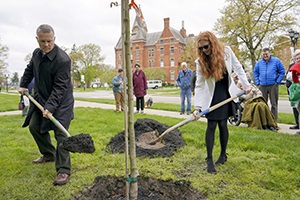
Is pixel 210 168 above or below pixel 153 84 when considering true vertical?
below

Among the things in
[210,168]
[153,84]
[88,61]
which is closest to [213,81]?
[210,168]

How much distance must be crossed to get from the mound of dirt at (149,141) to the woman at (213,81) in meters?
1.03

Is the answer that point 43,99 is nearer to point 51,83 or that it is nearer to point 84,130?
point 51,83

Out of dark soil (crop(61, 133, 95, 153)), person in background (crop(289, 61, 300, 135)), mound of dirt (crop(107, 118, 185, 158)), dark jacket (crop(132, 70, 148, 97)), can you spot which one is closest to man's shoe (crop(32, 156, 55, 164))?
mound of dirt (crop(107, 118, 185, 158))

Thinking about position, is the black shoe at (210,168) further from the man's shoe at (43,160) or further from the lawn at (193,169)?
the man's shoe at (43,160)

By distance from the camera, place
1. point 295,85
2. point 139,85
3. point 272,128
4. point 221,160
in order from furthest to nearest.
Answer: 1. point 139,85
2. point 272,128
3. point 295,85
4. point 221,160

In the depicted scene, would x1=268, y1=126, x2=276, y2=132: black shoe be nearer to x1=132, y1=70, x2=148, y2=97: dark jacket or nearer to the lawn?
the lawn

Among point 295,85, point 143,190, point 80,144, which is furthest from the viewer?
point 295,85

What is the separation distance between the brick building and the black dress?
54598 millimetres

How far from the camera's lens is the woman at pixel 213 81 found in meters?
3.35

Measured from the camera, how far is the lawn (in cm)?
294

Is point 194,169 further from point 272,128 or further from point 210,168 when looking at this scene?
point 272,128

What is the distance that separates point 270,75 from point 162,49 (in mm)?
56573

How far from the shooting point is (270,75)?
652 cm
